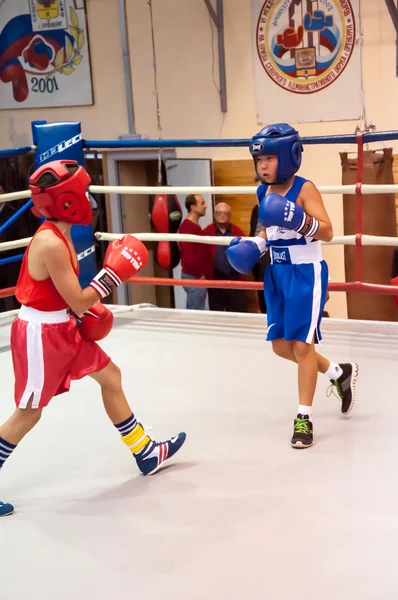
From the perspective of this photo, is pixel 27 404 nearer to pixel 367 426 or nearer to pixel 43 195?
pixel 43 195

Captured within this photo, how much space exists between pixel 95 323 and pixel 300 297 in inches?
25.1

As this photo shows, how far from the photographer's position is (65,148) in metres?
3.19

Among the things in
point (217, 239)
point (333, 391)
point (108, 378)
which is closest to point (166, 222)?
point (217, 239)

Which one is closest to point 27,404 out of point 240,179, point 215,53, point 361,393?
point 361,393

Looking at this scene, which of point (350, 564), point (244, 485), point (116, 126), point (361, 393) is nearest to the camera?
point (350, 564)

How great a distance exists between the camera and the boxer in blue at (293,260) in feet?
6.57

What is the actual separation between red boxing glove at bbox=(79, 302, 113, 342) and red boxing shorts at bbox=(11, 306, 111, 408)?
0.08 ft

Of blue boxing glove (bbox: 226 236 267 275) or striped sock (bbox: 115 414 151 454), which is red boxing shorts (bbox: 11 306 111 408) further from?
blue boxing glove (bbox: 226 236 267 275)

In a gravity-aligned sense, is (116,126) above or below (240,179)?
above

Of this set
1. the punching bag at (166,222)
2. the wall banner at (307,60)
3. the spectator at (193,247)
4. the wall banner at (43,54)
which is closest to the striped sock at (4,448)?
the punching bag at (166,222)

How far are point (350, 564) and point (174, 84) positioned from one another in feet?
15.7

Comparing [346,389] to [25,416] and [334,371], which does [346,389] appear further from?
[25,416]

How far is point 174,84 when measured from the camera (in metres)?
5.64

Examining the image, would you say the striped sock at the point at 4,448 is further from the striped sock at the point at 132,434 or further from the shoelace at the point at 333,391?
the shoelace at the point at 333,391
